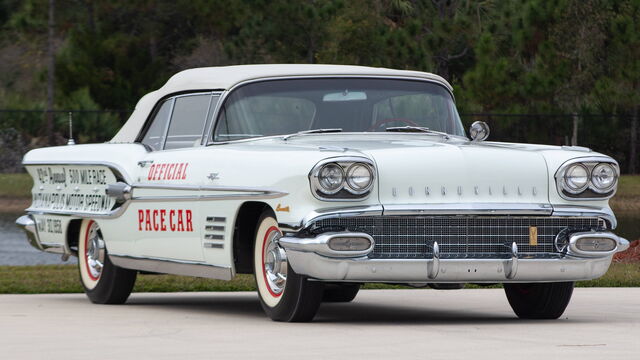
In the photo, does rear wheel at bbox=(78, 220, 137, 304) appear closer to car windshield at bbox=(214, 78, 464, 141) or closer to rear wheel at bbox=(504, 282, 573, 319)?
car windshield at bbox=(214, 78, 464, 141)

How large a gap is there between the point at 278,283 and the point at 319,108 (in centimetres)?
146

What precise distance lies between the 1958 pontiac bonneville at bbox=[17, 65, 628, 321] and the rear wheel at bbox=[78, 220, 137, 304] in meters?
0.02

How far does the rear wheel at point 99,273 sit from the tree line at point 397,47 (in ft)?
61.2

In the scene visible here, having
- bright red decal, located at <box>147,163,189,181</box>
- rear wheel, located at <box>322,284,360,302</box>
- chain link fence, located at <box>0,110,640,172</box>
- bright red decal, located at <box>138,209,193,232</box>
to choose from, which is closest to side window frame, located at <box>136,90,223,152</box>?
bright red decal, located at <box>147,163,189,181</box>

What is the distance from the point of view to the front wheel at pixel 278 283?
341 inches

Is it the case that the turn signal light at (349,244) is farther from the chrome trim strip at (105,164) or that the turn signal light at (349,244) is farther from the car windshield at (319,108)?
the chrome trim strip at (105,164)

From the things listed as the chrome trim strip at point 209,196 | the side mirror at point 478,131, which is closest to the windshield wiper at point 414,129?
the side mirror at point 478,131

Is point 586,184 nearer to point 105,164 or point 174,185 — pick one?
point 174,185

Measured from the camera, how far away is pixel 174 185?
32.2 feet

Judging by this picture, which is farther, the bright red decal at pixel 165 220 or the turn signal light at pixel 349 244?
the bright red decal at pixel 165 220

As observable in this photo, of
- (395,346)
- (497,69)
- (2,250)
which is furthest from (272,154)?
(497,69)

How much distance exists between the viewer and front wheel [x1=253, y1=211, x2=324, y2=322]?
341 inches

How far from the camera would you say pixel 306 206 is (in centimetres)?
845

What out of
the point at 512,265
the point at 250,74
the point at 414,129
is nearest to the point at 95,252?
the point at 250,74
